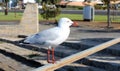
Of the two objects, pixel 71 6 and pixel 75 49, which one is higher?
pixel 75 49

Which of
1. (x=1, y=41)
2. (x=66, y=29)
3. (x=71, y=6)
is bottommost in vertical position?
(x=71, y=6)

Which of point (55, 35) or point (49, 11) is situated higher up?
point (55, 35)

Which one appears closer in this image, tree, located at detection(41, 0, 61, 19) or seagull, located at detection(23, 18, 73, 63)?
seagull, located at detection(23, 18, 73, 63)

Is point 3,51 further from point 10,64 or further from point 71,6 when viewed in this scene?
point 71,6

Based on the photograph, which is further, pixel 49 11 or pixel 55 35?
pixel 49 11

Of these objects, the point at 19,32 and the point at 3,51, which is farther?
the point at 19,32

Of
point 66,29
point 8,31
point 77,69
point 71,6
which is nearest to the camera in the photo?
point 66,29

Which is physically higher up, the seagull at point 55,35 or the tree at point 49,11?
the seagull at point 55,35

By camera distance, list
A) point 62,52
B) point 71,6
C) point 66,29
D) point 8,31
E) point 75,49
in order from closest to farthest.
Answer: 1. point 66,29
2. point 62,52
3. point 75,49
4. point 8,31
5. point 71,6

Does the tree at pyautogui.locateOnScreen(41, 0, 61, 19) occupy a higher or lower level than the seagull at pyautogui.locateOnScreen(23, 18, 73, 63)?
lower

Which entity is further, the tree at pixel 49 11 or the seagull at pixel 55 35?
the tree at pixel 49 11

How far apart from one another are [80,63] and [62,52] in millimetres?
1543

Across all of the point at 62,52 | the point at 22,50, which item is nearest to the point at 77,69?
the point at 62,52

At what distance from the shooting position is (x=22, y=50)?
15.1m
